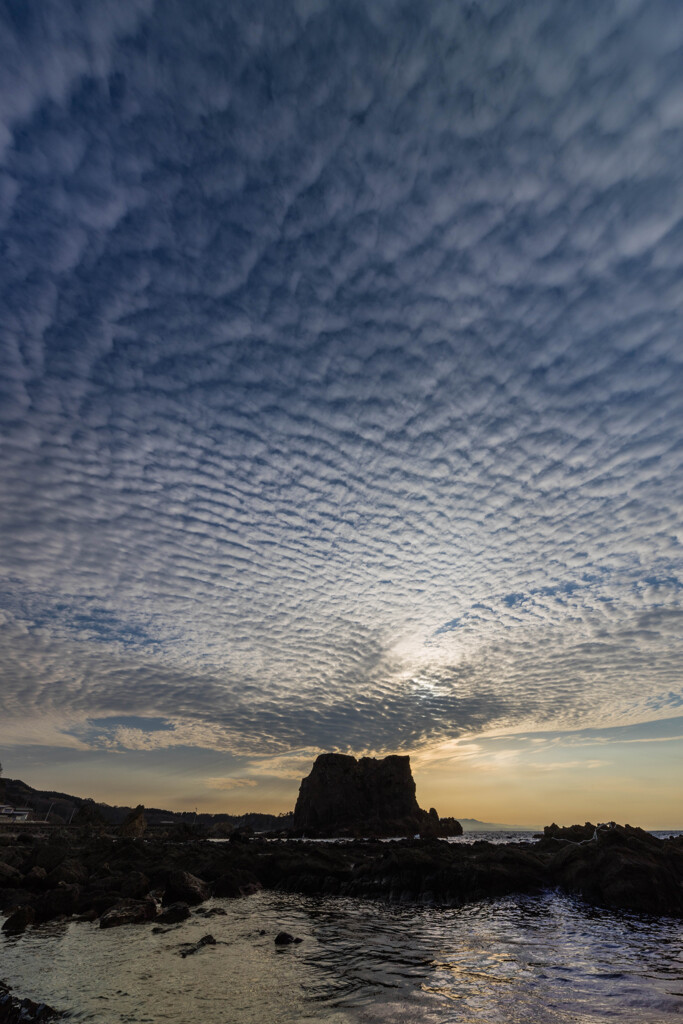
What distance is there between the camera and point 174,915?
22328 mm

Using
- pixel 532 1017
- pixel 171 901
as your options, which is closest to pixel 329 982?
pixel 532 1017

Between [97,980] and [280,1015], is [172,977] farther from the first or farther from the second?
[280,1015]

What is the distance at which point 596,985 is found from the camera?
13.6 metres

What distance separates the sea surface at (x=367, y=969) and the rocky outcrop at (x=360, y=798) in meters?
123

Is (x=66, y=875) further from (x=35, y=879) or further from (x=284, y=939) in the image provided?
(x=284, y=939)

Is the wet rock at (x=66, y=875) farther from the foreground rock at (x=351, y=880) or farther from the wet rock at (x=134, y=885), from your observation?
the wet rock at (x=134, y=885)

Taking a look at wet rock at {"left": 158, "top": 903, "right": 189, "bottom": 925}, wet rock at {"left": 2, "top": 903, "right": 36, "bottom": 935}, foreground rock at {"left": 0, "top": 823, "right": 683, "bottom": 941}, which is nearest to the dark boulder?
wet rock at {"left": 158, "top": 903, "right": 189, "bottom": 925}

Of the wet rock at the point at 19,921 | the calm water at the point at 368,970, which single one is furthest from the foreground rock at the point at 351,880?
the calm water at the point at 368,970

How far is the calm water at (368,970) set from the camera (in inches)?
459

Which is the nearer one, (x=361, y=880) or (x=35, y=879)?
(x=35, y=879)

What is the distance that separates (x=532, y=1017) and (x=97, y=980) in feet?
41.3

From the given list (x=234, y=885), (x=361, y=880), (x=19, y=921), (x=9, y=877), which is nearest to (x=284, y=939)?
(x=19, y=921)

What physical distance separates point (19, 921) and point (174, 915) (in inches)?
258

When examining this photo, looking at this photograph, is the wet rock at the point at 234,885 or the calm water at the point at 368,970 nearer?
the calm water at the point at 368,970
